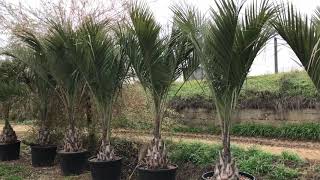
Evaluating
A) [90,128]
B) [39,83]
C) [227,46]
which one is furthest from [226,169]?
[39,83]

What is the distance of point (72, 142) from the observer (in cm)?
817

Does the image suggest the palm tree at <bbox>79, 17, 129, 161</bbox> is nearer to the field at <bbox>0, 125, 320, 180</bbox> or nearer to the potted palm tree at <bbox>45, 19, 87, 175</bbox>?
the potted palm tree at <bbox>45, 19, 87, 175</bbox>

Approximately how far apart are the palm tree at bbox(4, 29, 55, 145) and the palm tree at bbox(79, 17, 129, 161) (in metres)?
1.29

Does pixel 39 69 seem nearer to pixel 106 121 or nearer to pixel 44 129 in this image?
pixel 44 129

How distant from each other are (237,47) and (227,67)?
239 millimetres

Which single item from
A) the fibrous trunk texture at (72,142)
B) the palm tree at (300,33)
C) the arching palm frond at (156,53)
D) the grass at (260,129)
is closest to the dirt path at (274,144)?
the grass at (260,129)

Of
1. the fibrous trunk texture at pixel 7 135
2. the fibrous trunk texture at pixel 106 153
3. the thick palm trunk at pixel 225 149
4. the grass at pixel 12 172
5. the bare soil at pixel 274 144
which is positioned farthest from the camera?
the fibrous trunk texture at pixel 7 135

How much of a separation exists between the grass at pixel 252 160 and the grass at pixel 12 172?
2.84 m

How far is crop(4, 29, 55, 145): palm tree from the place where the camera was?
7859mm

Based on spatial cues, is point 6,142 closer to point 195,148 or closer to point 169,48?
point 195,148

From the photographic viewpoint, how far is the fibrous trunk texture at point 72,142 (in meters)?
8.16

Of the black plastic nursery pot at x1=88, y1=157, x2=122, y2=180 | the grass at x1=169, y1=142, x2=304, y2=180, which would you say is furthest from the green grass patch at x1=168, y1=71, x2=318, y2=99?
the black plastic nursery pot at x1=88, y1=157, x2=122, y2=180

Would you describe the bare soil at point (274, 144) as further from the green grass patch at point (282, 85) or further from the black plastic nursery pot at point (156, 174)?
the black plastic nursery pot at point (156, 174)

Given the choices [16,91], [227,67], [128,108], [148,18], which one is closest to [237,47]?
[227,67]
